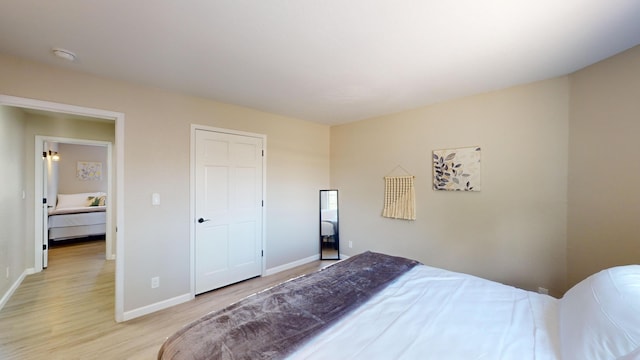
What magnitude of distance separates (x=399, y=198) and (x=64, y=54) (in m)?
3.74

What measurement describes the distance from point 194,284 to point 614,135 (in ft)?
14.0

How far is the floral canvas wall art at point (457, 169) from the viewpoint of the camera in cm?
288

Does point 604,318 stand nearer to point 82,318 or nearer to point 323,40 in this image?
point 323,40

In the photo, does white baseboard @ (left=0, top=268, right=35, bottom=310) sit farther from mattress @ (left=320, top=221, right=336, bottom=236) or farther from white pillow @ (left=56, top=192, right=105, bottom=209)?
mattress @ (left=320, top=221, right=336, bottom=236)

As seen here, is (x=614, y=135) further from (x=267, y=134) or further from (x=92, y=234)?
(x=92, y=234)

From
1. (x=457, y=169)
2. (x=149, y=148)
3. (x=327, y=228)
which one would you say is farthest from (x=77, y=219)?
(x=457, y=169)

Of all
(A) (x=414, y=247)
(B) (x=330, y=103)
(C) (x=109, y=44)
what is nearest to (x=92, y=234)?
(C) (x=109, y=44)

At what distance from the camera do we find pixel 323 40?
177 cm

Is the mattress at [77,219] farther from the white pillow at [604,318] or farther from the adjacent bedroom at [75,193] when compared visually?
the white pillow at [604,318]

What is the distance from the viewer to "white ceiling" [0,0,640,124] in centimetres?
145

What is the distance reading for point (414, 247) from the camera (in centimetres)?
341

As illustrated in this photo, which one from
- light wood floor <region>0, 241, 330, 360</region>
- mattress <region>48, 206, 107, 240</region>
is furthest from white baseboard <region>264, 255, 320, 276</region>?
mattress <region>48, 206, 107, 240</region>

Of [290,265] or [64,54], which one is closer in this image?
[64,54]

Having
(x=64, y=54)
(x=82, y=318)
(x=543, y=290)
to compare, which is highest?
(x=64, y=54)
